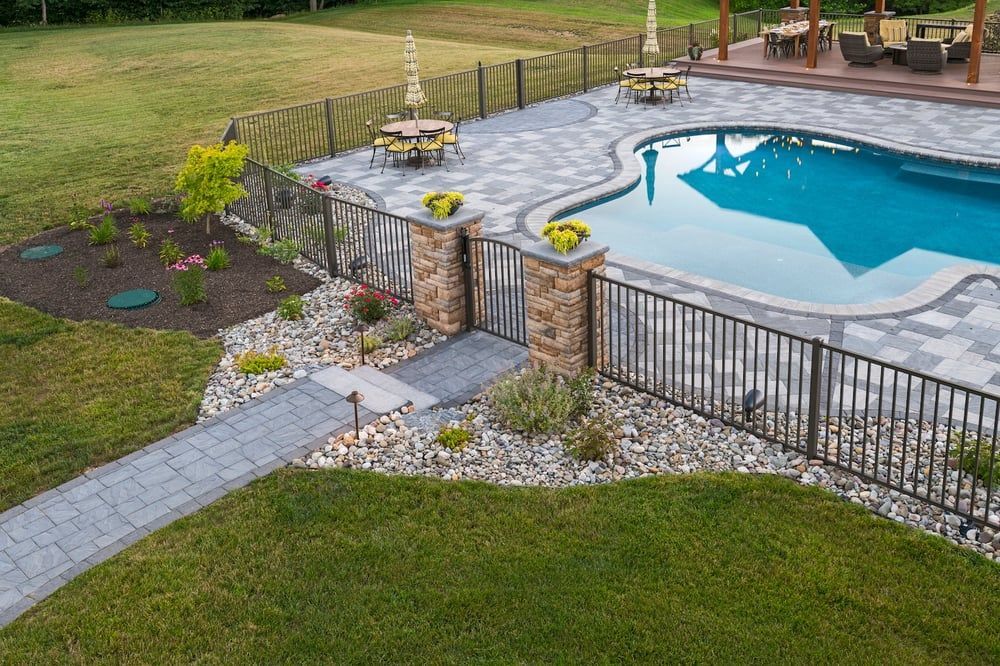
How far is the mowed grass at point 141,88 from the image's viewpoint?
18812 mm

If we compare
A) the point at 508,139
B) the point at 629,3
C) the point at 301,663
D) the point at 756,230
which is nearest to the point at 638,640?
the point at 301,663

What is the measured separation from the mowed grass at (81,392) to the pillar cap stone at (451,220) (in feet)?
9.09

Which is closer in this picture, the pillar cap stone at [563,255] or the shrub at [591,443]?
the shrub at [591,443]

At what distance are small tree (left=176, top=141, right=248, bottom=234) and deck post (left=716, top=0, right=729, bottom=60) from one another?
1634cm

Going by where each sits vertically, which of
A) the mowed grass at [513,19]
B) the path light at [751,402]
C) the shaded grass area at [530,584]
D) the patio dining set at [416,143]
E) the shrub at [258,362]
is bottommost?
the shaded grass area at [530,584]

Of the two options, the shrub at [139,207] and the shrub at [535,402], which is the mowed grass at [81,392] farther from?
the shrub at [139,207]

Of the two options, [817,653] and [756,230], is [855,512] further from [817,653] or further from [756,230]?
[756,230]

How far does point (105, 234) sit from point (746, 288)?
9722 millimetres

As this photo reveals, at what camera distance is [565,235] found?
9.19 metres

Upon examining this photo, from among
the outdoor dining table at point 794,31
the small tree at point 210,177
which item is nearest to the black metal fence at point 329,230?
the small tree at point 210,177

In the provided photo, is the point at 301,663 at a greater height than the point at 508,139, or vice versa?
the point at 508,139

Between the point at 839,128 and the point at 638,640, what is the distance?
16.7 metres

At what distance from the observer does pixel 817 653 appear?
5824 mm

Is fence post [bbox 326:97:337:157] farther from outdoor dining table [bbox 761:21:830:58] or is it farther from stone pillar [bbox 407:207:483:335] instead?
outdoor dining table [bbox 761:21:830:58]
